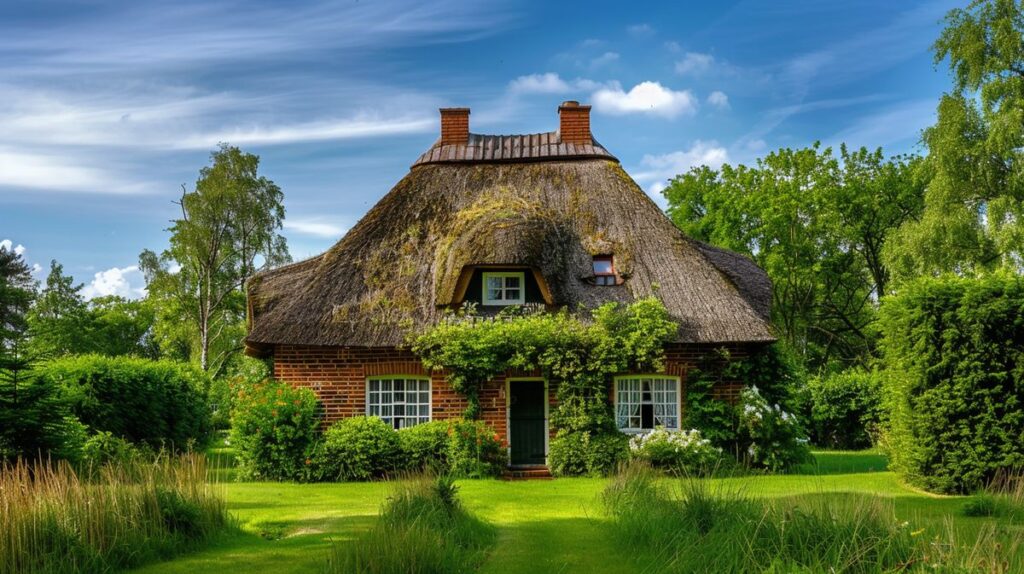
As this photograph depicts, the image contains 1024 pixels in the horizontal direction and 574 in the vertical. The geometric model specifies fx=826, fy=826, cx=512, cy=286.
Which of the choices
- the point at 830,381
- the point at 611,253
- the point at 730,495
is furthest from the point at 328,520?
the point at 830,381

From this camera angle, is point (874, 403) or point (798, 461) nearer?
point (798, 461)

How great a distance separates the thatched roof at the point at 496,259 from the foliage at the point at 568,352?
70cm

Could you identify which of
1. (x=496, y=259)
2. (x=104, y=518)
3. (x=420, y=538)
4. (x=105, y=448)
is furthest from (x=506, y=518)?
(x=105, y=448)

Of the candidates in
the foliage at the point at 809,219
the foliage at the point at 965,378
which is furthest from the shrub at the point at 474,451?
the foliage at the point at 809,219

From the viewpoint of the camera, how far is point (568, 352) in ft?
51.6

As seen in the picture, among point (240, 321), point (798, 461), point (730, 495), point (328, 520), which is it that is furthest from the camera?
point (240, 321)

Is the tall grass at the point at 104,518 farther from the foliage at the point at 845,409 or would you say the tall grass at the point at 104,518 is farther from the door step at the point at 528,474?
the foliage at the point at 845,409

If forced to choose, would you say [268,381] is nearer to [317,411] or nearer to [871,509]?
[317,411]

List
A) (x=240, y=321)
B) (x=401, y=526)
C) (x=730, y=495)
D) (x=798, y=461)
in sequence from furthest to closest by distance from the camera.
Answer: (x=240, y=321) < (x=798, y=461) < (x=730, y=495) < (x=401, y=526)

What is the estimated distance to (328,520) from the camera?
1039 cm

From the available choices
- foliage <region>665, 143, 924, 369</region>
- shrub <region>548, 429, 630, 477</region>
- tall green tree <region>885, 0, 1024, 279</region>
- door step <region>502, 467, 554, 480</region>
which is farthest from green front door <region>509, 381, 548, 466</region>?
foliage <region>665, 143, 924, 369</region>

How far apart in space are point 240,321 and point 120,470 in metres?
32.4

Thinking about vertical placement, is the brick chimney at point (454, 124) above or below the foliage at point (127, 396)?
above

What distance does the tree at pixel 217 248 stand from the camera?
32906 millimetres
